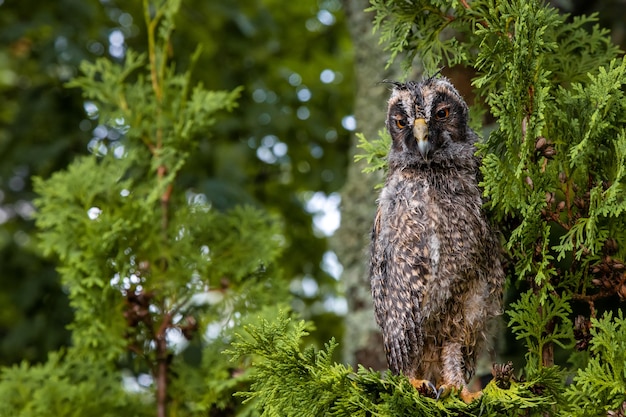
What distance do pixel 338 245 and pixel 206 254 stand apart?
41.2 inches

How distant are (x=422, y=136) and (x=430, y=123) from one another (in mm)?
84

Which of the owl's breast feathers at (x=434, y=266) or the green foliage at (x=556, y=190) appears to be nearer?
the green foliage at (x=556, y=190)

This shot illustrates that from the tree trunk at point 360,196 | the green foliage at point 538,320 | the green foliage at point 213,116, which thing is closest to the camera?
the green foliage at point 538,320

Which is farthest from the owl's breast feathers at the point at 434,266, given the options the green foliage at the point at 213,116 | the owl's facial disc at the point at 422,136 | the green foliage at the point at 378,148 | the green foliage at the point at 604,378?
the green foliage at the point at 213,116

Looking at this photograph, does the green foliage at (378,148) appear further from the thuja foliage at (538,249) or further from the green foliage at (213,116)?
the green foliage at (213,116)

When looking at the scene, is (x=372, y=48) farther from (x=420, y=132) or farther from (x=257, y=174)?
(x=420, y=132)

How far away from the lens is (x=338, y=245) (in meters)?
4.15

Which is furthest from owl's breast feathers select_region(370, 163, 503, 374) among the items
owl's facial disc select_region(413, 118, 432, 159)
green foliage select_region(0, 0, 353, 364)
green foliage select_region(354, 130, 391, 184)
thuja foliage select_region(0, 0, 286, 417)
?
green foliage select_region(0, 0, 353, 364)

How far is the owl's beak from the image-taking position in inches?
92.0

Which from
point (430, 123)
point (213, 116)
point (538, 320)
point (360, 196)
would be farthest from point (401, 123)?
point (213, 116)

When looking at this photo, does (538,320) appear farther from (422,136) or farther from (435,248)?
(422,136)

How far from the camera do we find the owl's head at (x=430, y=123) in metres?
2.40

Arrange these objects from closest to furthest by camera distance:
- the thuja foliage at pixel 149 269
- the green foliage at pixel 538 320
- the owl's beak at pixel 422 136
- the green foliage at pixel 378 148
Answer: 1. the green foliage at pixel 538 320
2. the owl's beak at pixel 422 136
3. the green foliage at pixel 378 148
4. the thuja foliage at pixel 149 269

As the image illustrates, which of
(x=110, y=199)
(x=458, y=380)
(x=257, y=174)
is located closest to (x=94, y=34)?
(x=257, y=174)
